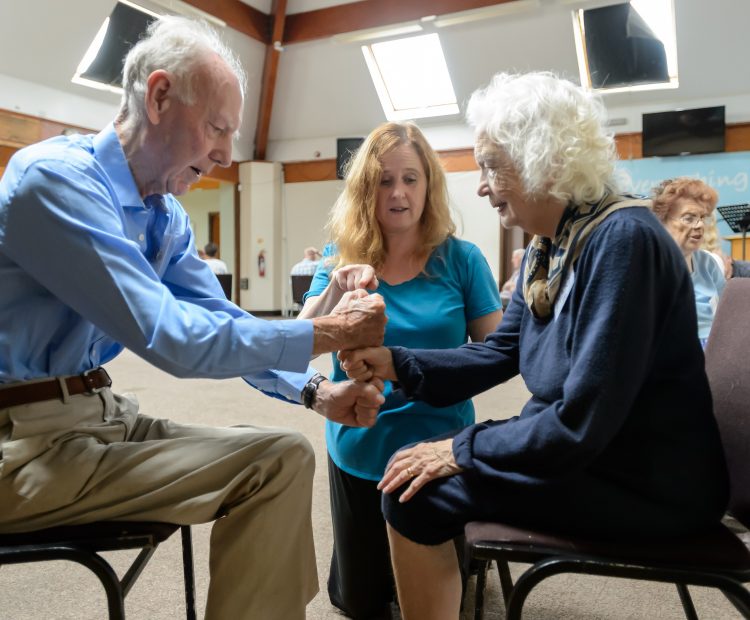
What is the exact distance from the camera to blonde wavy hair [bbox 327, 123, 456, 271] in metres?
1.90

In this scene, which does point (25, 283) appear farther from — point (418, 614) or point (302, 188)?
point (302, 188)

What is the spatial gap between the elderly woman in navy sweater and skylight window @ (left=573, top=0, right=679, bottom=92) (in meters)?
8.16

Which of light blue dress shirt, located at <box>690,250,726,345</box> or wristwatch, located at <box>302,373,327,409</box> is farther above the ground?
light blue dress shirt, located at <box>690,250,726,345</box>

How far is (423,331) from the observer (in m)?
1.76

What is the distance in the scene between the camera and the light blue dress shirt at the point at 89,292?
1025 millimetres

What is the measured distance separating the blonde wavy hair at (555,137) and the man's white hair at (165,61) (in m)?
0.58

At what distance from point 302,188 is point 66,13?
16.6ft

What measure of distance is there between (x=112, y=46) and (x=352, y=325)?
30.9 feet

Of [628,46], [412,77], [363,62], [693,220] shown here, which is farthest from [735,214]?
[363,62]

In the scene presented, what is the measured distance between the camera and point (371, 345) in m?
1.46

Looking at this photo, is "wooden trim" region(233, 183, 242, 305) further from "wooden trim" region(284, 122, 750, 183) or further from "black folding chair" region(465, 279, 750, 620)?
"black folding chair" region(465, 279, 750, 620)

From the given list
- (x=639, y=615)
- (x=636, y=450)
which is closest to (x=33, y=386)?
(x=636, y=450)

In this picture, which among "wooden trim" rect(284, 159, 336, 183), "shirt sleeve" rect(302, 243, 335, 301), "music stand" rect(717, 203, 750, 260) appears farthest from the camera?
"wooden trim" rect(284, 159, 336, 183)

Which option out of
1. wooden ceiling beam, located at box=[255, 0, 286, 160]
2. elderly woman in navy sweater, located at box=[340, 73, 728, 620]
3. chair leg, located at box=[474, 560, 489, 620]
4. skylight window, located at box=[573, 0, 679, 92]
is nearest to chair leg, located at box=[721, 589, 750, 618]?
elderly woman in navy sweater, located at box=[340, 73, 728, 620]
